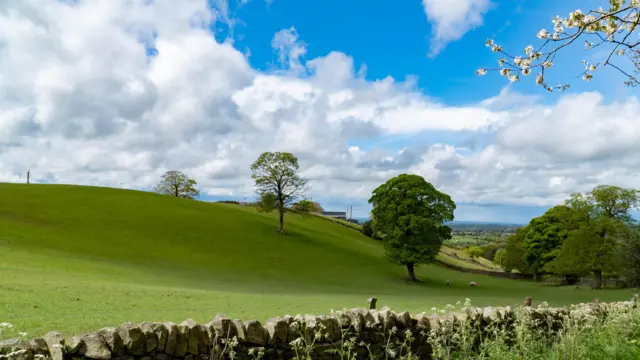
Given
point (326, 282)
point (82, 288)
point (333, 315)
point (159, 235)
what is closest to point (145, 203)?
point (159, 235)

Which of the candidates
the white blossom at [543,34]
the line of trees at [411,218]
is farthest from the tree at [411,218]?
the white blossom at [543,34]

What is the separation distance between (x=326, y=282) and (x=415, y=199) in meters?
11.7

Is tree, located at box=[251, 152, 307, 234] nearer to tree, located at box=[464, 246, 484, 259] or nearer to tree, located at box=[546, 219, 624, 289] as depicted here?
tree, located at box=[546, 219, 624, 289]

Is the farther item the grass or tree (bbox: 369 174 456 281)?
the grass

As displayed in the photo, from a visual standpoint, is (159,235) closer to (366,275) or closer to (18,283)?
(366,275)

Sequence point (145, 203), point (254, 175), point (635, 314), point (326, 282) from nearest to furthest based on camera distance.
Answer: point (635, 314) → point (326, 282) → point (254, 175) → point (145, 203)

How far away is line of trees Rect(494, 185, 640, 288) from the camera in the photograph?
37719 mm

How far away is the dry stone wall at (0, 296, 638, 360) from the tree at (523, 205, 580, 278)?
5129 centimetres

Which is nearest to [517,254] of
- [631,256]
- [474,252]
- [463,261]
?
[463,261]

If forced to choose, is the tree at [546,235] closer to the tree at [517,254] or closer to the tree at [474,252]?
the tree at [517,254]

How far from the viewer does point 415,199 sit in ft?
145

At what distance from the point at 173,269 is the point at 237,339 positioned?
3093cm

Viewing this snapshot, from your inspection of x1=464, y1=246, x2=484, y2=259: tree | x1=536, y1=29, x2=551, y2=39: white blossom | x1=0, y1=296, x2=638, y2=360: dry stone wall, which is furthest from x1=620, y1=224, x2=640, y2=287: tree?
x1=464, y1=246, x2=484, y2=259: tree

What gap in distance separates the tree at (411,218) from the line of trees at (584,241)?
12405mm
